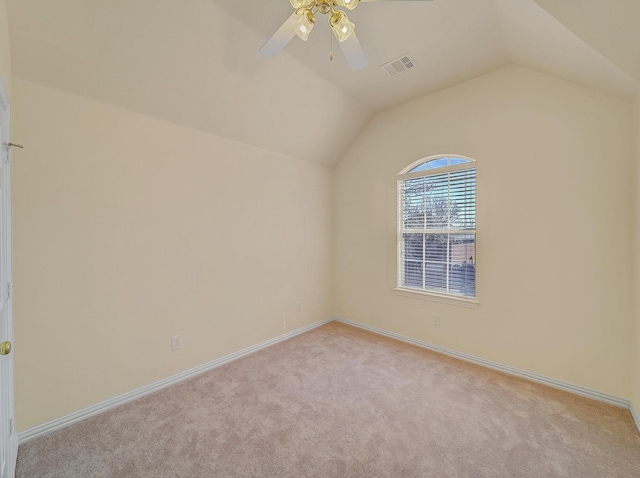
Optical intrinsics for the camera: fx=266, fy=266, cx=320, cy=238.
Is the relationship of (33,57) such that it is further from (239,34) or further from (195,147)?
(239,34)

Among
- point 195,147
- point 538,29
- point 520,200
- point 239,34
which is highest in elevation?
point 239,34

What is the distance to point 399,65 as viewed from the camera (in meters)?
2.55

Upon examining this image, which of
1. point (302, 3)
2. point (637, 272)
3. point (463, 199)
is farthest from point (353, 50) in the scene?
point (637, 272)

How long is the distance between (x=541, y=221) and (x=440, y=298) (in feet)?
4.06

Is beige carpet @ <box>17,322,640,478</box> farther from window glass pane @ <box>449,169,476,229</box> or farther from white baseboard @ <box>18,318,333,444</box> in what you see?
window glass pane @ <box>449,169,476,229</box>

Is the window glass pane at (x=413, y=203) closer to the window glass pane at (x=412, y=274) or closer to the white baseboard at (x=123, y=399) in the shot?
the window glass pane at (x=412, y=274)

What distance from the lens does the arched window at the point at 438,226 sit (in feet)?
9.57

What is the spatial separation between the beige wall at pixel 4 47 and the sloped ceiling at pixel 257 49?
54 mm

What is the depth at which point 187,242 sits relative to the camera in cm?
259

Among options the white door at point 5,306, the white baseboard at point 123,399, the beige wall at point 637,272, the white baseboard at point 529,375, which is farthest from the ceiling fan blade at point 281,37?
the white baseboard at point 529,375

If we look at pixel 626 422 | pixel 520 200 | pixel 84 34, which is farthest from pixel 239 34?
pixel 626 422

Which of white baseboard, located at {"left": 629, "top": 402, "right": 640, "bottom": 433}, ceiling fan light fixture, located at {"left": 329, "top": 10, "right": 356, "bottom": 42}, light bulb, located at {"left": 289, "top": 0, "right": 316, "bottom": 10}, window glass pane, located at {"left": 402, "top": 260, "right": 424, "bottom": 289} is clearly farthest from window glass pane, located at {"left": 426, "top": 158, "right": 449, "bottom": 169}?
white baseboard, located at {"left": 629, "top": 402, "right": 640, "bottom": 433}

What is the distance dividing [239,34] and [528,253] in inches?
124

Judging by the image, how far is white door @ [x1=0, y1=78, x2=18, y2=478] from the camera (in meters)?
1.33
